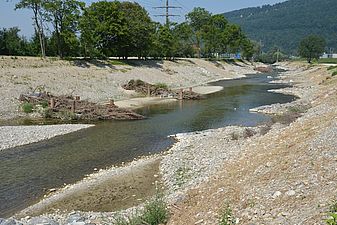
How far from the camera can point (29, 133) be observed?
28.2 m

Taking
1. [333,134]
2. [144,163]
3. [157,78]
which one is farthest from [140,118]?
[157,78]

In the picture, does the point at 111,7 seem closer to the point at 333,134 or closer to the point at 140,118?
the point at 140,118

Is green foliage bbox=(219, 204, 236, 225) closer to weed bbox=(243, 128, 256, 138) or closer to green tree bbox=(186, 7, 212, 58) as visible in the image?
weed bbox=(243, 128, 256, 138)

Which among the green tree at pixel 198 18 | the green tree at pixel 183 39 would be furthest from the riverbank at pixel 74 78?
the green tree at pixel 198 18

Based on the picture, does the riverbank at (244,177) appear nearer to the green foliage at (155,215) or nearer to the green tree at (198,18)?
the green foliage at (155,215)

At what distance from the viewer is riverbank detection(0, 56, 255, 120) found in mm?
43884

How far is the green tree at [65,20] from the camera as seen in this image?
211ft

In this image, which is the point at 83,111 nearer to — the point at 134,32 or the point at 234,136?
the point at 234,136

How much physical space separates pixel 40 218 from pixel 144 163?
28.1 feet

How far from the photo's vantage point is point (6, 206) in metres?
16.0

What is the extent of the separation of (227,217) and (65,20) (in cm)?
6139

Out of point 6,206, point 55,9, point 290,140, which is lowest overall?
Result: point 6,206

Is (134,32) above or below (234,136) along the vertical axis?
above

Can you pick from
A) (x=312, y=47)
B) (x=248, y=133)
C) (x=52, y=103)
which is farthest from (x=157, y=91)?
(x=312, y=47)
